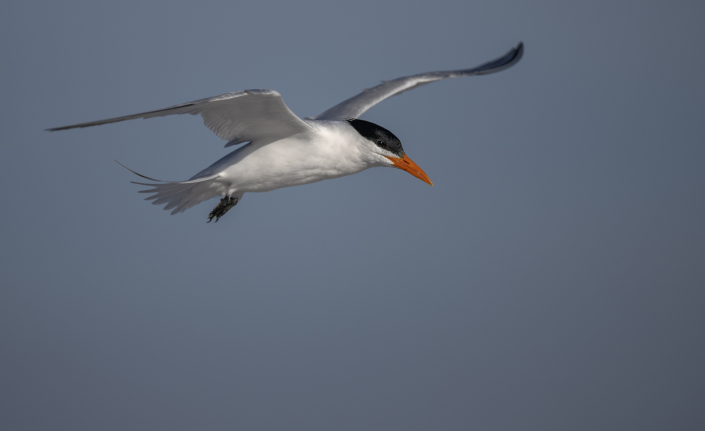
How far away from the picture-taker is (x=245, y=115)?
394 cm

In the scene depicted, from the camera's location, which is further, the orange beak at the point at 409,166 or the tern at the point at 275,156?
the orange beak at the point at 409,166

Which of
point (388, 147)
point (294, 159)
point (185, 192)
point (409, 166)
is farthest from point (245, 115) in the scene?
point (409, 166)

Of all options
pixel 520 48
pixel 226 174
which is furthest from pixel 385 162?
pixel 520 48

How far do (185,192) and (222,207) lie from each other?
333mm

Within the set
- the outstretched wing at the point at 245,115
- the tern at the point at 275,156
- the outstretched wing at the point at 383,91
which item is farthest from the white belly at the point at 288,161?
the outstretched wing at the point at 383,91

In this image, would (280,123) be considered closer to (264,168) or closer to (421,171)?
(264,168)

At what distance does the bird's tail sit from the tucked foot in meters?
0.07

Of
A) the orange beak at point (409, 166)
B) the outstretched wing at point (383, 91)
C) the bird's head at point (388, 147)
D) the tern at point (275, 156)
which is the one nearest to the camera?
the tern at point (275, 156)

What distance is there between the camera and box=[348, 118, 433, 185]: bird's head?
14.0 feet

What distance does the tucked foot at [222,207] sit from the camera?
14.5ft

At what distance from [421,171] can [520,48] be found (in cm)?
253

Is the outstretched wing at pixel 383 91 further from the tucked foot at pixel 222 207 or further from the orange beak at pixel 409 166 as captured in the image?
the tucked foot at pixel 222 207

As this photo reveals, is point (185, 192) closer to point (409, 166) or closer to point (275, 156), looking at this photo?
point (275, 156)

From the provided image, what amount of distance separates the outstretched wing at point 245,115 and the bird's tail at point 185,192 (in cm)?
37
